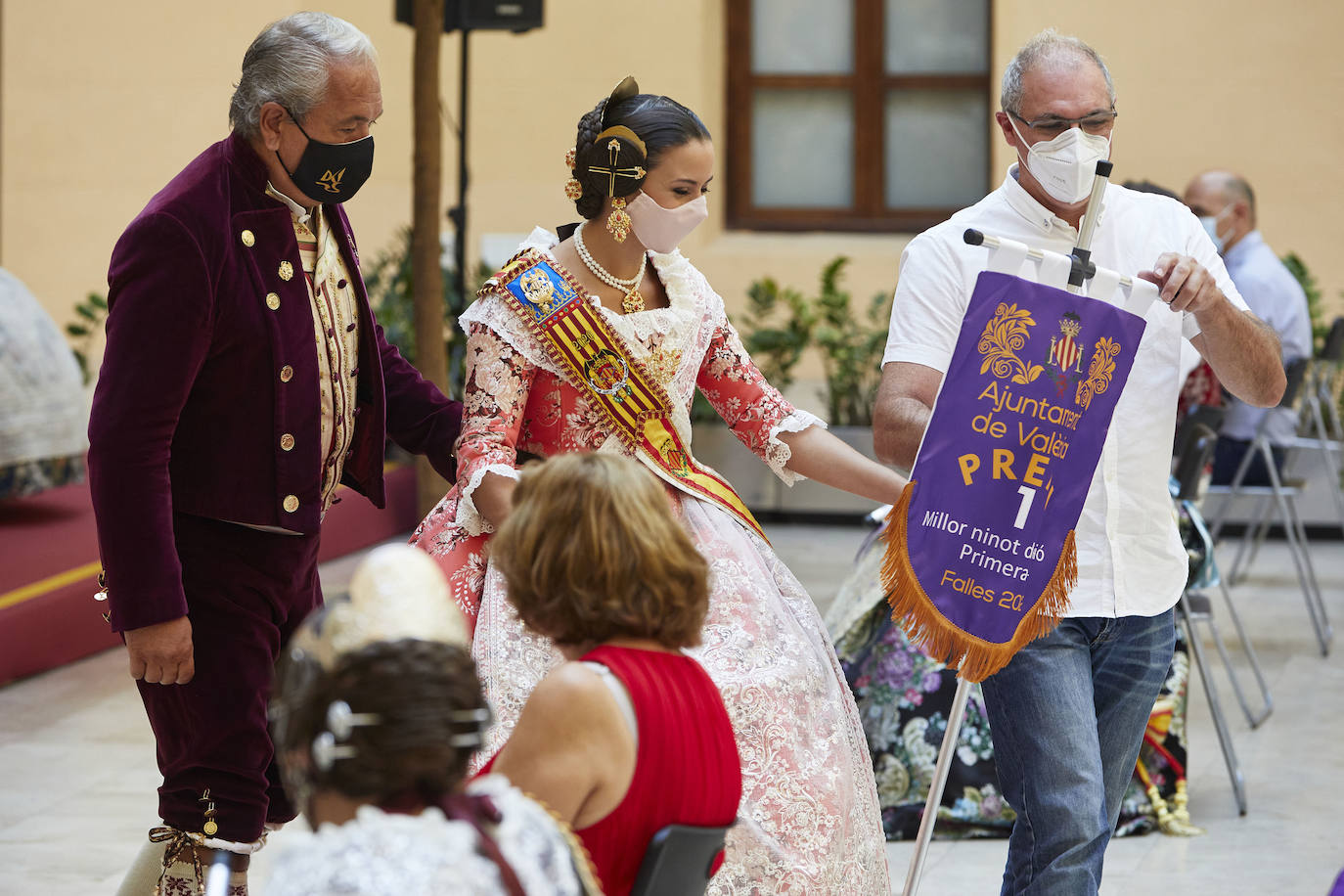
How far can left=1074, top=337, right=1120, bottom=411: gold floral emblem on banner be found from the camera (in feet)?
7.34

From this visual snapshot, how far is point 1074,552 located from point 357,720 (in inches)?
50.4

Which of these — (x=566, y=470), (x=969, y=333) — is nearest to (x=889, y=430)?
(x=969, y=333)

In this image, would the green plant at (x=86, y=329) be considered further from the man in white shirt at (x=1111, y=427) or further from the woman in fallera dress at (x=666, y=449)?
the man in white shirt at (x=1111, y=427)

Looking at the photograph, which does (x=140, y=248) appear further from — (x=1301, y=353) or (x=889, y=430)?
(x=1301, y=353)

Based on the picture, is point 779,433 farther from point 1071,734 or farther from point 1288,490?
point 1288,490

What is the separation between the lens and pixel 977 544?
7.44ft

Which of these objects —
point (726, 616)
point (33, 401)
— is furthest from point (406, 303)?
point (726, 616)

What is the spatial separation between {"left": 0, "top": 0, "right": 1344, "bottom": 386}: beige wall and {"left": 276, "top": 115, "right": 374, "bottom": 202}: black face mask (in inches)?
261

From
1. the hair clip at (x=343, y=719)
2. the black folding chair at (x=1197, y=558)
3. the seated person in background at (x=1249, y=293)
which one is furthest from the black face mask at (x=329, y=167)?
the seated person in background at (x=1249, y=293)

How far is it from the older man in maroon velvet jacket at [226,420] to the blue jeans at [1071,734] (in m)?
1.06

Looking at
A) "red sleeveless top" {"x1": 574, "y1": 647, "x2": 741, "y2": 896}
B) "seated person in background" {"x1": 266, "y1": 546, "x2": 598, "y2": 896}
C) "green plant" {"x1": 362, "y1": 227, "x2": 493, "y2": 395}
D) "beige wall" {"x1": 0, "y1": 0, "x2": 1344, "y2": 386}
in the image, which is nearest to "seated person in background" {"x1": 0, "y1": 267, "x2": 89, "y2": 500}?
"green plant" {"x1": 362, "y1": 227, "x2": 493, "y2": 395}

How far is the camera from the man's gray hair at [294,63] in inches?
87.8

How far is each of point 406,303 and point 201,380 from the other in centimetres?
594

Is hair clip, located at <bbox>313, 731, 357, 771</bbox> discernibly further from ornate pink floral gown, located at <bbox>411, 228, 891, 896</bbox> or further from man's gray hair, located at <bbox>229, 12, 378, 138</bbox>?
man's gray hair, located at <bbox>229, 12, 378, 138</bbox>
